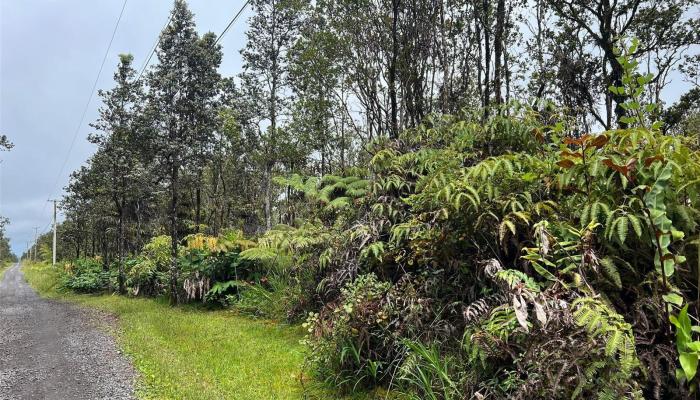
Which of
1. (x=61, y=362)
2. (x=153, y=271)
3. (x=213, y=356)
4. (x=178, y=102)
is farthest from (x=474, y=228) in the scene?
(x=153, y=271)

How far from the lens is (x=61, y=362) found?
21.0 ft

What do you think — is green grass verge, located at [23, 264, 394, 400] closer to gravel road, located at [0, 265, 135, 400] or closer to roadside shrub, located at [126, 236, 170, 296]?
gravel road, located at [0, 265, 135, 400]

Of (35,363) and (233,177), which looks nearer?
(35,363)

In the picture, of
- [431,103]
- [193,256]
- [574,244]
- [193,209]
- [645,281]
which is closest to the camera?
[645,281]

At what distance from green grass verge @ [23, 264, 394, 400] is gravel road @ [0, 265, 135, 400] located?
286 millimetres

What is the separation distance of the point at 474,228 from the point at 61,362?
6241 millimetres

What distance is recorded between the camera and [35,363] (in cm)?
638

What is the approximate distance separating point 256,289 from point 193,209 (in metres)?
18.7

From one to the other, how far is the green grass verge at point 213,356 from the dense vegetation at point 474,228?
0.44 metres

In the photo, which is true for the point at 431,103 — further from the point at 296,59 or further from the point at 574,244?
the point at 296,59

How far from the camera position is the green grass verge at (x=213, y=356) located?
4664 millimetres

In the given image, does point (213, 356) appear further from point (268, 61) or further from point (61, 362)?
point (268, 61)

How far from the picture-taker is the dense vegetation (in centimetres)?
275

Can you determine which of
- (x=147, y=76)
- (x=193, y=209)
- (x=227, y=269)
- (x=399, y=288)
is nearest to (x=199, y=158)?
(x=147, y=76)
